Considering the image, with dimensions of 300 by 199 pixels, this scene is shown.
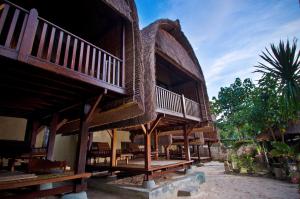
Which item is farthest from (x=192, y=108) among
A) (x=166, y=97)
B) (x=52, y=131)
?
(x=52, y=131)

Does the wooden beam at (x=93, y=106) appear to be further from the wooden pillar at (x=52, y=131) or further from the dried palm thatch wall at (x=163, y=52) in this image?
the wooden pillar at (x=52, y=131)

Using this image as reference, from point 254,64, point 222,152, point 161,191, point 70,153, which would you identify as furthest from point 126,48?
point 222,152

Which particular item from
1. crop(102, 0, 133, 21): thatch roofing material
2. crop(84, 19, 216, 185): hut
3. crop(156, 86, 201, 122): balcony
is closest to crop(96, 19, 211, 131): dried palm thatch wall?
crop(84, 19, 216, 185): hut

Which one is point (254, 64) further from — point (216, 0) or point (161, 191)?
point (161, 191)

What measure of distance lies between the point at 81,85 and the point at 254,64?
5364 millimetres

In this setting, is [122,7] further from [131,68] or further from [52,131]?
[52,131]

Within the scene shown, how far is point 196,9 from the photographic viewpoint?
658 cm

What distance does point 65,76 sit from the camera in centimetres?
315

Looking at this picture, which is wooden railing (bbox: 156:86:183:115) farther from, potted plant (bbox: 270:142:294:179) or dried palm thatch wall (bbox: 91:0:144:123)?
potted plant (bbox: 270:142:294:179)

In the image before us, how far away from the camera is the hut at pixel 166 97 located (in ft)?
18.7

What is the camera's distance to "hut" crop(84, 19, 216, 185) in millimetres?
5715

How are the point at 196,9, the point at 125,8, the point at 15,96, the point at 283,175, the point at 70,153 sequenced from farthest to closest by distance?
the point at 70,153 → the point at 283,175 → the point at 196,9 → the point at 125,8 → the point at 15,96

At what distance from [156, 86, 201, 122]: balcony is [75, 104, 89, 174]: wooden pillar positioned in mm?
2488

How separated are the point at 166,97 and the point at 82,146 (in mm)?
3608
